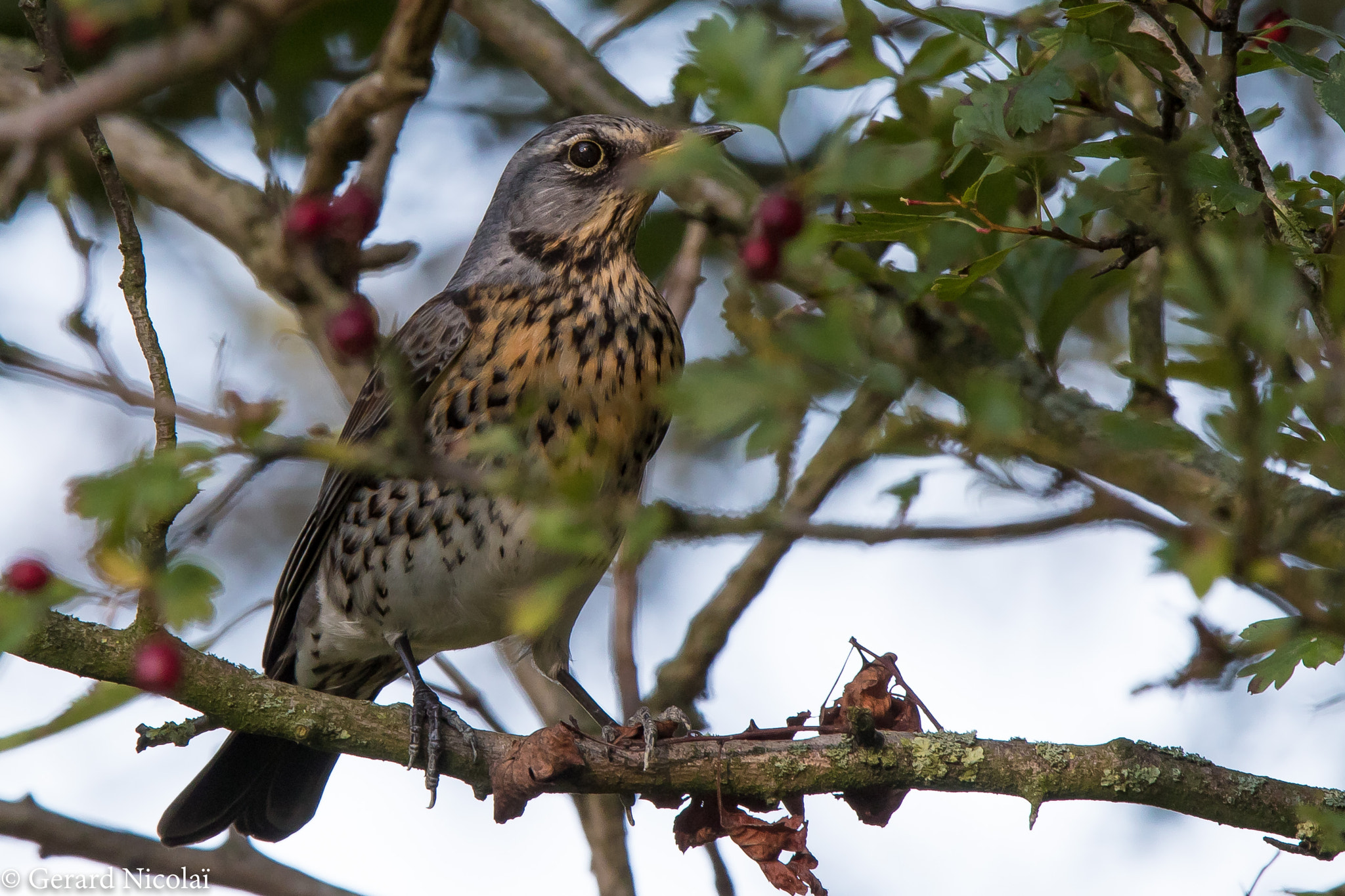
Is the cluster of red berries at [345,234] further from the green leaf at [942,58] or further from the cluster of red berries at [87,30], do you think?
the green leaf at [942,58]

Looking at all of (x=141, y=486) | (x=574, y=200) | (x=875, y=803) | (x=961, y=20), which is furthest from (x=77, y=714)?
(x=574, y=200)

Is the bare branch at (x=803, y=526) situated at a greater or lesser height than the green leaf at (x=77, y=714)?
lesser

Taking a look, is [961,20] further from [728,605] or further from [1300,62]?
[728,605]

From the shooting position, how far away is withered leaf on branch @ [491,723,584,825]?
2777 millimetres

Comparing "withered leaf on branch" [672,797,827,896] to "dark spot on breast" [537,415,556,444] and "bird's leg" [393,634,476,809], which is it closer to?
"bird's leg" [393,634,476,809]

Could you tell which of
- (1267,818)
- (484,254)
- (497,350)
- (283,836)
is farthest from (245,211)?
(1267,818)

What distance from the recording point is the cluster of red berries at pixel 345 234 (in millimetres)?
2002

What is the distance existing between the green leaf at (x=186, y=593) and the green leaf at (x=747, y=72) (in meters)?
0.92

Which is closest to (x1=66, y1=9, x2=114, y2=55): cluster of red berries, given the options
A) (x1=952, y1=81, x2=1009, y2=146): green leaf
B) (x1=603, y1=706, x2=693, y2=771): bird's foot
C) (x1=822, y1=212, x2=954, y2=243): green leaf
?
(x1=822, y1=212, x2=954, y2=243): green leaf

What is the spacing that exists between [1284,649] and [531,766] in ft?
5.09

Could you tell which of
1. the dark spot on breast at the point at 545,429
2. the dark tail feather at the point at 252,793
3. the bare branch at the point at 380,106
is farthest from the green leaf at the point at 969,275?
the dark tail feather at the point at 252,793

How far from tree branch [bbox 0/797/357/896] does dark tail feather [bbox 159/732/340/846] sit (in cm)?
51

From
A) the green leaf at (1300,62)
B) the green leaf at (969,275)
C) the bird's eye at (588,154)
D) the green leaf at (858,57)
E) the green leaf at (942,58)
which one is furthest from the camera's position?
the bird's eye at (588,154)

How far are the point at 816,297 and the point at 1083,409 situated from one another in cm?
90
